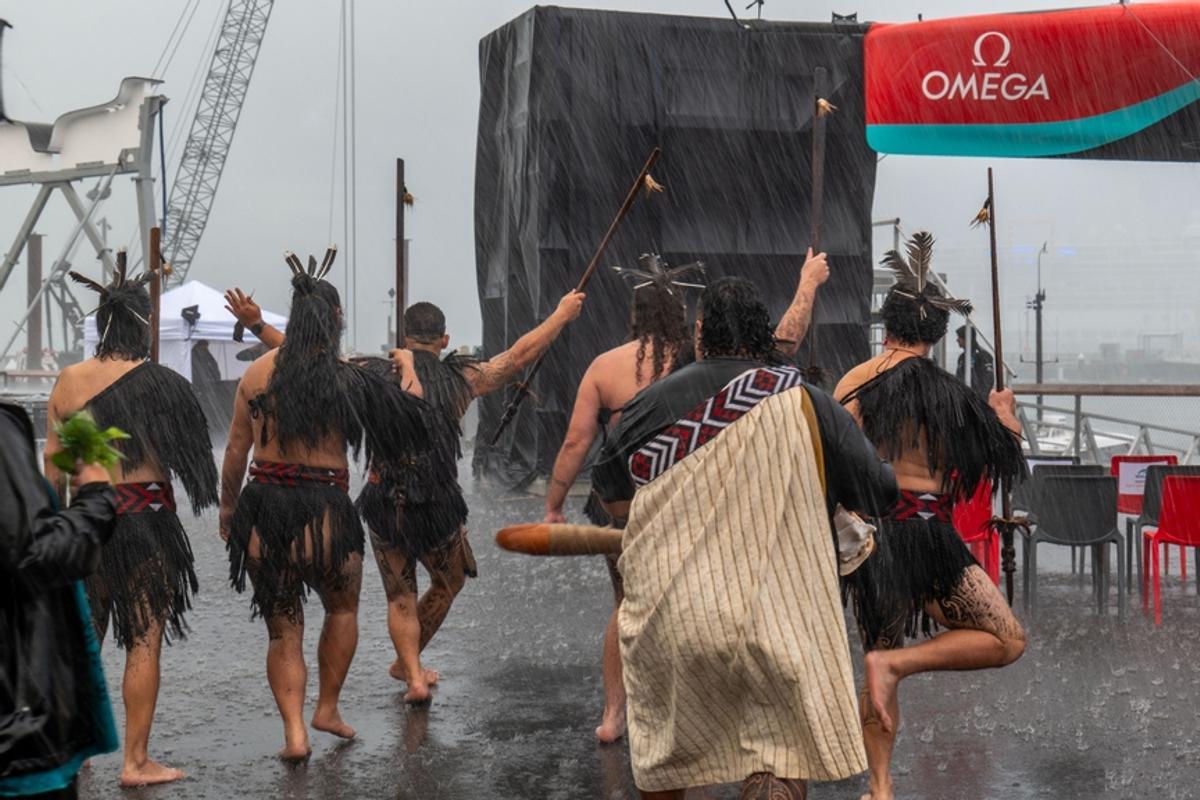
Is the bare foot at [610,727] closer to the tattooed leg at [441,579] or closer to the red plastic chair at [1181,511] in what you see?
the tattooed leg at [441,579]

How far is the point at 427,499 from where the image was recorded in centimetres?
659

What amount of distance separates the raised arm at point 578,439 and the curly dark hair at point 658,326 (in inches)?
7.5

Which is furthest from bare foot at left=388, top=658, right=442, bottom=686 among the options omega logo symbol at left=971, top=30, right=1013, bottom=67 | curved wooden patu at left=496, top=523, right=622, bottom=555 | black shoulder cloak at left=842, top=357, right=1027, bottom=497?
omega logo symbol at left=971, top=30, right=1013, bottom=67

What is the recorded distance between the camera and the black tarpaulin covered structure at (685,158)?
46.8 ft

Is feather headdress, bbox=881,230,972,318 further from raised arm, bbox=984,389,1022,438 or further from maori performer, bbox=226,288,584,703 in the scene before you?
maori performer, bbox=226,288,584,703

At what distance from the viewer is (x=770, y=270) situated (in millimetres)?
14445

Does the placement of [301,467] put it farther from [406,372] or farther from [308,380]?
[406,372]

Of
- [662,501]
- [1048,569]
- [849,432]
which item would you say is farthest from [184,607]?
[1048,569]

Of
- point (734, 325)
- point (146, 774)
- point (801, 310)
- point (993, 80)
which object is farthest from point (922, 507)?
point (993, 80)

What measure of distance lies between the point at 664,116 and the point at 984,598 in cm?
1008

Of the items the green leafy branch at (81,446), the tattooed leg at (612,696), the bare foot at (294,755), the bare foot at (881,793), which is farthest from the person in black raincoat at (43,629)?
the tattooed leg at (612,696)

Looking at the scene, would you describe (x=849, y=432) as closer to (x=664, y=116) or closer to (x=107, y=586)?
(x=107, y=586)

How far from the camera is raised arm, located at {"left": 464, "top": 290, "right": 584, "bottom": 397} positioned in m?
6.24

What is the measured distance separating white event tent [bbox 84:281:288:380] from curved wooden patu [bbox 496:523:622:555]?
20.8 metres
